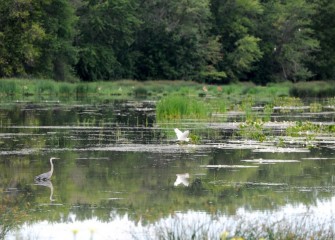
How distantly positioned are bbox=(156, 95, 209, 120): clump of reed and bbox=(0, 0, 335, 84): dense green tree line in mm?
26517

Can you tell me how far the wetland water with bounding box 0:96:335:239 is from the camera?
394 inches

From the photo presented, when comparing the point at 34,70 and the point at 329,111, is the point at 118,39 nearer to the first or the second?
the point at 34,70

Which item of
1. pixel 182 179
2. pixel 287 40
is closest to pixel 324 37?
pixel 287 40

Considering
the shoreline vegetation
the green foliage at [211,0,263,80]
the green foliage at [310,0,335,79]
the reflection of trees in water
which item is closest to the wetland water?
the reflection of trees in water

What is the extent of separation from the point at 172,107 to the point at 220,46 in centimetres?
4491

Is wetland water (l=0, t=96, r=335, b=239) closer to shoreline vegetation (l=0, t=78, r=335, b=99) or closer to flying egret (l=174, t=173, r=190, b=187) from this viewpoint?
flying egret (l=174, t=173, r=190, b=187)

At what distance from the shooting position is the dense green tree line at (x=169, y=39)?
54.7m

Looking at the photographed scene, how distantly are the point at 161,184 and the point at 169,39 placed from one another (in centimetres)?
5284

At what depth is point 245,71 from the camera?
73.3m

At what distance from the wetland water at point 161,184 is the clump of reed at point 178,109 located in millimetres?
2874

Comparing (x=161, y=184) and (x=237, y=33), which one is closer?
(x=161, y=184)

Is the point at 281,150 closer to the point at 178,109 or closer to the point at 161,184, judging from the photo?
the point at 161,184

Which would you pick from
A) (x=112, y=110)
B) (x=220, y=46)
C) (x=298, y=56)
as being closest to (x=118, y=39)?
(x=220, y=46)

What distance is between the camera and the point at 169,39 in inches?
2594
